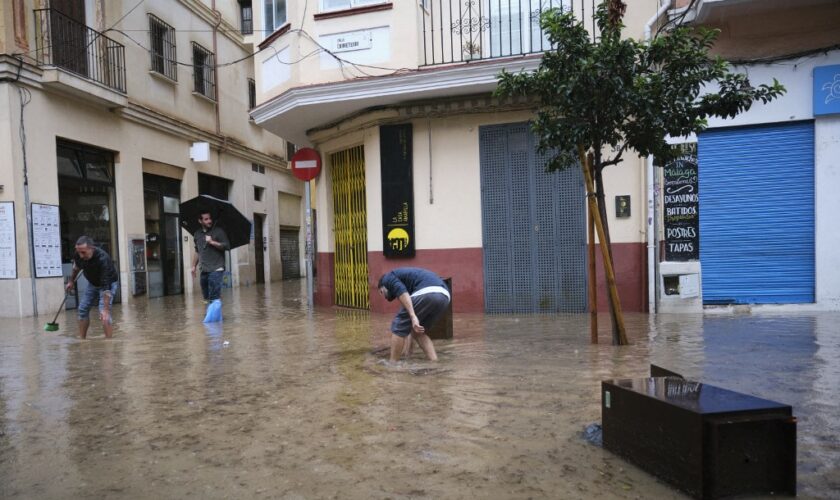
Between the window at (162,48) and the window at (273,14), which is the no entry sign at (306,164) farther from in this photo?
the window at (162,48)

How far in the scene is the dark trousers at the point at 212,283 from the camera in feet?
32.7

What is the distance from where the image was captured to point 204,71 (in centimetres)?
1853

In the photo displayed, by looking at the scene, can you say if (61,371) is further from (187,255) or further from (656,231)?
(187,255)

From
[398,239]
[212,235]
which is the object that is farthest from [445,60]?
[212,235]

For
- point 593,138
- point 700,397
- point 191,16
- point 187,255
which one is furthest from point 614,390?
point 191,16

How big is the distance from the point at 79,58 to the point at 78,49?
198 millimetres

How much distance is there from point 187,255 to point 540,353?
13630 millimetres

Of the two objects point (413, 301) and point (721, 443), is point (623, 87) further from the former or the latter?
point (721, 443)

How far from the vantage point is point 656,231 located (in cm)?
966

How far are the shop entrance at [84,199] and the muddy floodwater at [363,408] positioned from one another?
17.1 feet

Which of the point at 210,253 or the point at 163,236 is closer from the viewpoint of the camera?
the point at 210,253

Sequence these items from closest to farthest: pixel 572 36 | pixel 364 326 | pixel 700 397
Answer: pixel 700 397 → pixel 572 36 → pixel 364 326

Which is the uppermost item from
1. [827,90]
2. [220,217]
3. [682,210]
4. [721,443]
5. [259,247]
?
[827,90]

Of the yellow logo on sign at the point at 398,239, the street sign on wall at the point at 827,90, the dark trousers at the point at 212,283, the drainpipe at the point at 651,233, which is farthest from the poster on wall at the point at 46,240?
the street sign on wall at the point at 827,90
